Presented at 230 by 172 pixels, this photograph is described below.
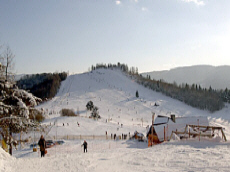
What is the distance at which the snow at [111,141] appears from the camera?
27.3 ft

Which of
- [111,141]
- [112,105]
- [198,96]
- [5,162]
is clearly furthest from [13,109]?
[198,96]

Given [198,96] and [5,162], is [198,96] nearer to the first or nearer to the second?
[198,96]

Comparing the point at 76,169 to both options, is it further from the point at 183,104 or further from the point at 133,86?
the point at 133,86

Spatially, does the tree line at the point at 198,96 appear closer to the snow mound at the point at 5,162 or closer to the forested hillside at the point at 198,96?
the forested hillside at the point at 198,96

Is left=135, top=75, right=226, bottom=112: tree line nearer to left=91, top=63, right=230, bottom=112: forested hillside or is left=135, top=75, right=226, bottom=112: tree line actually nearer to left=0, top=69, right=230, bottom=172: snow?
left=91, top=63, right=230, bottom=112: forested hillside

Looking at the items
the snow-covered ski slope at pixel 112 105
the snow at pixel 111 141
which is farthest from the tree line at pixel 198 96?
the snow at pixel 111 141

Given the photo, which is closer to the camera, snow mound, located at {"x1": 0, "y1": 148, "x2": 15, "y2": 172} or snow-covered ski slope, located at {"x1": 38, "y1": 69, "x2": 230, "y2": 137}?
snow mound, located at {"x1": 0, "y1": 148, "x2": 15, "y2": 172}

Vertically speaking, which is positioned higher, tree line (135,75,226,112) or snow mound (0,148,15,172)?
tree line (135,75,226,112)

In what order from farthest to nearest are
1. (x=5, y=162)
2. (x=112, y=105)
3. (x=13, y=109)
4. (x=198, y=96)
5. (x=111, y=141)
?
(x=198, y=96) → (x=112, y=105) → (x=111, y=141) → (x=13, y=109) → (x=5, y=162)

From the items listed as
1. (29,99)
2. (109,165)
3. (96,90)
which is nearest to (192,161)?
(109,165)

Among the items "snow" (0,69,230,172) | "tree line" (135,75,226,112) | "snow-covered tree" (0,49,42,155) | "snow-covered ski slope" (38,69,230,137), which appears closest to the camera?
"snow" (0,69,230,172)

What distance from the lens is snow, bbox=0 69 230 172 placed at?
8312 millimetres

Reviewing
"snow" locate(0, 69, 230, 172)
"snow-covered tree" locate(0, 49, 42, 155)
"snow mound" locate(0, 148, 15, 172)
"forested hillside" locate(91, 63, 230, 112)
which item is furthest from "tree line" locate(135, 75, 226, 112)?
"snow mound" locate(0, 148, 15, 172)

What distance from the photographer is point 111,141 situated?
29.0m
